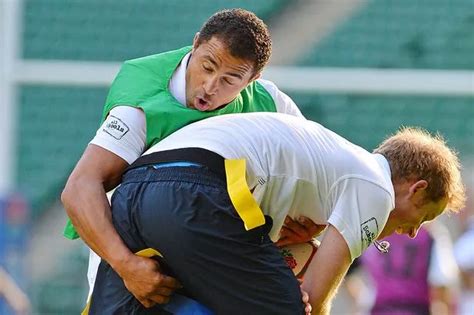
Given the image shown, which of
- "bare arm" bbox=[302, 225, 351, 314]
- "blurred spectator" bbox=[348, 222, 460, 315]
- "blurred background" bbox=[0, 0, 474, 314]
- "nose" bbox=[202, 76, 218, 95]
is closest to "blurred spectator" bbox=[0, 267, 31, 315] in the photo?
"blurred background" bbox=[0, 0, 474, 314]

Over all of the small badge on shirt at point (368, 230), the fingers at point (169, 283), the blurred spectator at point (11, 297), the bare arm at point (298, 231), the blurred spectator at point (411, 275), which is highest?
the small badge on shirt at point (368, 230)

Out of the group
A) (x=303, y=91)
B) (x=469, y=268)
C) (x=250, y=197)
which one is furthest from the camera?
(x=303, y=91)

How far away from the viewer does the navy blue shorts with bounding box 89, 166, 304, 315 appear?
3773 millimetres

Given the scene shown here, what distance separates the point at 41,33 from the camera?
11562 millimetres

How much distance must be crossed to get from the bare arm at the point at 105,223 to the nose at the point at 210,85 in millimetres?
333

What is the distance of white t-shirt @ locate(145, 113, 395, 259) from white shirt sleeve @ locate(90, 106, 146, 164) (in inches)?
6.6

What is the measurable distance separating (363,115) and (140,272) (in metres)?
7.73

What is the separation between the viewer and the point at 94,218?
12.9ft

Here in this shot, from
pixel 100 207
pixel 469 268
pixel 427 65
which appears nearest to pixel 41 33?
pixel 427 65

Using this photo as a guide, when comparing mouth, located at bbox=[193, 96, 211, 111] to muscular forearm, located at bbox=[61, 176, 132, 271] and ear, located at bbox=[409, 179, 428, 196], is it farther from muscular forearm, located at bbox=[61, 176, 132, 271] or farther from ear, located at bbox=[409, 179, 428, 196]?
ear, located at bbox=[409, 179, 428, 196]

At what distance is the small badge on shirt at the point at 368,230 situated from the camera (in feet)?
12.6

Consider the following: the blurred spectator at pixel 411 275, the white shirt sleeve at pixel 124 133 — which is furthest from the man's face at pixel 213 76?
the blurred spectator at pixel 411 275

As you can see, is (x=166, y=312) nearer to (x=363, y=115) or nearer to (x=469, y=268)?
(x=469, y=268)

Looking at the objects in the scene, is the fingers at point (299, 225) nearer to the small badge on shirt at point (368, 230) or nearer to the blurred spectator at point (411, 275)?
the small badge on shirt at point (368, 230)
